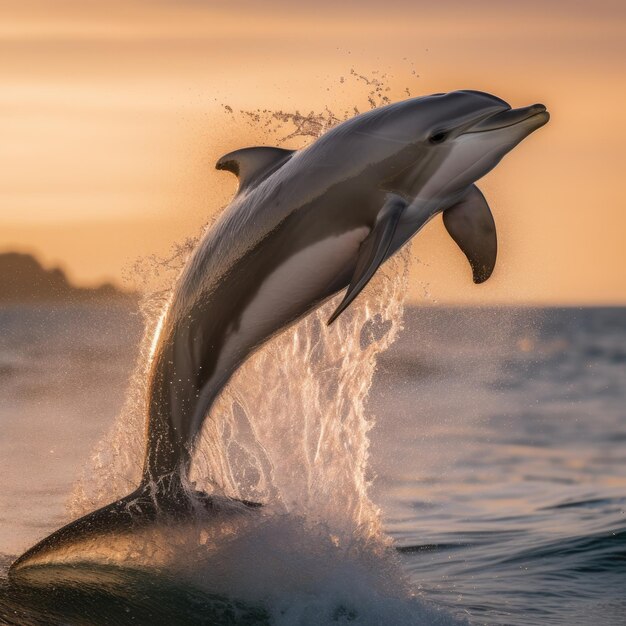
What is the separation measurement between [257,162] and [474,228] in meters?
1.45

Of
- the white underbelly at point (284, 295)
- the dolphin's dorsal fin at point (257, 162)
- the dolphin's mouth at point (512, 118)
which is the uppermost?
the dolphin's mouth at point (512, 118)

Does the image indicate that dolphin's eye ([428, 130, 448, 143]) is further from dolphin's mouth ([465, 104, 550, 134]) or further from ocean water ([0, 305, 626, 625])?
ocean water ([0, 305, 626, 625])

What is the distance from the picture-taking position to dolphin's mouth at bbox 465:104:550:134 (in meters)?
7.20

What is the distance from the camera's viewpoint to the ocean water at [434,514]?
8.16 m

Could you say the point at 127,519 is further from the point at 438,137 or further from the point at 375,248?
the point at 438,137

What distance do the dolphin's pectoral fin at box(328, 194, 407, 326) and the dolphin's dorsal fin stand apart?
0.98m

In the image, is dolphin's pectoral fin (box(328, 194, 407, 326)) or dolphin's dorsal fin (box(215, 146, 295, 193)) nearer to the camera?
dolphin's pectoral fin (box(328, 194, 407, 326))

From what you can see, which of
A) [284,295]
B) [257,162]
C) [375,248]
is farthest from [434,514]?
[375,248]

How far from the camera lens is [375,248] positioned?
710 cm

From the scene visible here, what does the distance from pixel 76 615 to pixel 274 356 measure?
2.46 metres

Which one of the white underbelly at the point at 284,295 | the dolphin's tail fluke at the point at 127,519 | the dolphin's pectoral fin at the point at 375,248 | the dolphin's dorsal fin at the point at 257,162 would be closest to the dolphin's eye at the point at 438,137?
the dolphin's pectoral fin at the point at 375,248

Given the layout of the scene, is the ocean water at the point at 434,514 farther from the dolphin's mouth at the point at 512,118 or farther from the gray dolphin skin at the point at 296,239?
the dolphin's mouth at the point at 512,118

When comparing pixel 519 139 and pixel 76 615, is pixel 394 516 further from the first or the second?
pixel 519 139

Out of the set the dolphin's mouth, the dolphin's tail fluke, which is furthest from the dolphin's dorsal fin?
the dolphin's tail fluke
